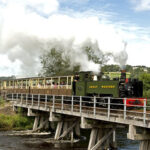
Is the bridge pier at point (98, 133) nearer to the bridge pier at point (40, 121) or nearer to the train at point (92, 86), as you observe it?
the train at point (92, 86)

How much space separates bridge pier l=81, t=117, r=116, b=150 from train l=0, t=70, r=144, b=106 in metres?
1.94

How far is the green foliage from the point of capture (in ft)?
86.7

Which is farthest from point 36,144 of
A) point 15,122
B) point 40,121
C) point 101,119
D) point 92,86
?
point 101,119

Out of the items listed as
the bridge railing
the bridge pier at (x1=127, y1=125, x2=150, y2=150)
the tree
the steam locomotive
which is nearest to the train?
the steam locomotive

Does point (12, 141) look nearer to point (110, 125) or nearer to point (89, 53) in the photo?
point (110, 125)

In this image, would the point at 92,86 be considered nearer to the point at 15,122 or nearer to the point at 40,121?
the point at 40,121

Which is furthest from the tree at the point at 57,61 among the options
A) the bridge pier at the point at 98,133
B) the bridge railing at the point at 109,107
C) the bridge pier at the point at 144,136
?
the bridge pier at the point at 144,136

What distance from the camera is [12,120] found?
27.3m

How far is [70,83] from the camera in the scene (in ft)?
77.5

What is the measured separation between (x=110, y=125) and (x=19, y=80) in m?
18.6

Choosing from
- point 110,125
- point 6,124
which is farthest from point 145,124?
point 6,124

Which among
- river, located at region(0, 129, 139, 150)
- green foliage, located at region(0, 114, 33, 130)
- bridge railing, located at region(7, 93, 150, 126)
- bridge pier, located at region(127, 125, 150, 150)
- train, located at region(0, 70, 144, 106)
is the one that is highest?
train, located at region(0, 70, 144, 106)

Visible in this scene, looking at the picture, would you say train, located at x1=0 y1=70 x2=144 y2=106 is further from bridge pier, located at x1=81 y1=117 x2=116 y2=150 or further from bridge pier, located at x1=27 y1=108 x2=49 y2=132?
bridge pier, located at x1=27 y1=108 x2=49 y2=132

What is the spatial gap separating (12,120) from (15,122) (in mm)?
366
